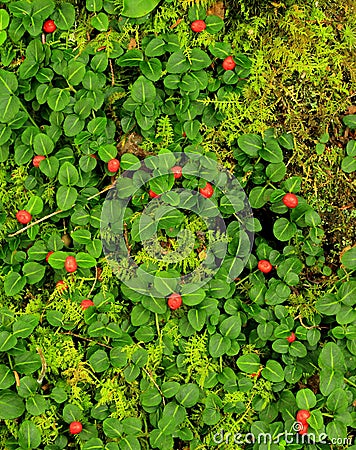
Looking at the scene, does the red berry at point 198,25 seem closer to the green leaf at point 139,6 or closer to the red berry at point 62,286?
the green leaf at point 139,6

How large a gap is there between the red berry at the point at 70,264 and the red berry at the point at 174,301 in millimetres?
366

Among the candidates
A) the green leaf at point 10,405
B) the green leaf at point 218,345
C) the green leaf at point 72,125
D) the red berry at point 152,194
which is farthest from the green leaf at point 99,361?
the green leaf at point 72,125

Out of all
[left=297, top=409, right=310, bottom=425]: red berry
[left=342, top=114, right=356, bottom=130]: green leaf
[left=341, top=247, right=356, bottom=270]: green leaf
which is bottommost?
[left=297, top=409, right=310, bottom=425]: red berry

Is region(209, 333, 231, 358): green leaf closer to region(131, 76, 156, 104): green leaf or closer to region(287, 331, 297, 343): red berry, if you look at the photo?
region(287, 331, 297, 343): red berry

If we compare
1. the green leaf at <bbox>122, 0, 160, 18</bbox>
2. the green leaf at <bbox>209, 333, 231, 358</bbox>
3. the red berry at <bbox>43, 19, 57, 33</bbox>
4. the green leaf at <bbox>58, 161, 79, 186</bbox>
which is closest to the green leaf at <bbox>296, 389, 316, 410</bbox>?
the green leaf at <bbox>209, 333, 231, 358</bbox>

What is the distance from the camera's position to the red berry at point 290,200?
2412 millimetres

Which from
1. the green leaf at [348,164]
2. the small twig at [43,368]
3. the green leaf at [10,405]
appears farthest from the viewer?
the green leaf at [348,164]

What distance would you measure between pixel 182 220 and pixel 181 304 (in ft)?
1.05

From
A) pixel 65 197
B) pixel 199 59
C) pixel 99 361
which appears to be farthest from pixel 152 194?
pixel 99 361

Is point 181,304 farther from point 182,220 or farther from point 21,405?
point 21,405

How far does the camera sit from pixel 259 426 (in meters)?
2.38

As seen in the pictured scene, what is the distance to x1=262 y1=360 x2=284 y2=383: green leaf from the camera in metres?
2.38

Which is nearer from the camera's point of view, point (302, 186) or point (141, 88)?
point (141, 88)

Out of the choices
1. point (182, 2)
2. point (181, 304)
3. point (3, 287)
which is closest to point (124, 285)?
point (181, 304)
